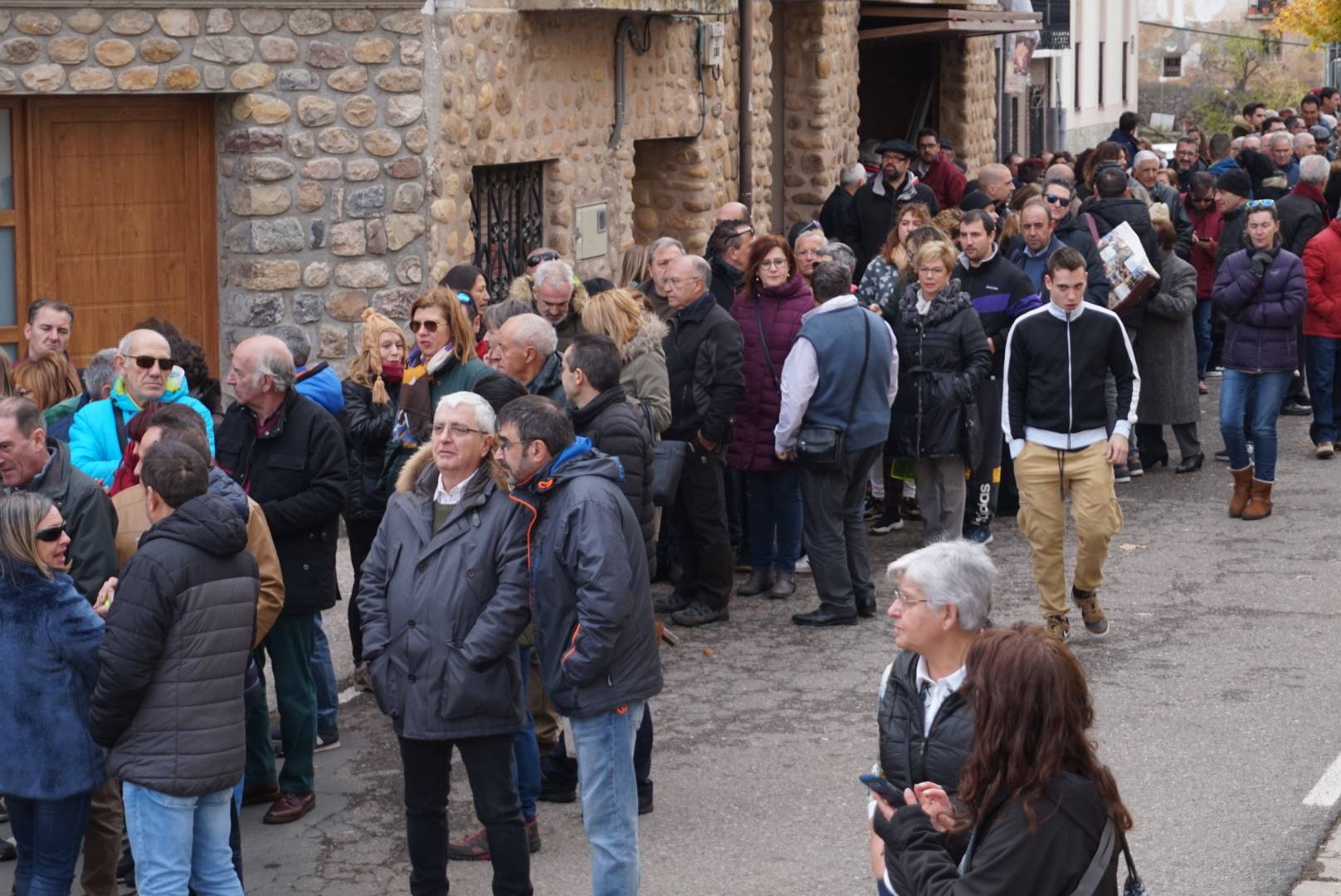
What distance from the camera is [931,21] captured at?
19938 mm

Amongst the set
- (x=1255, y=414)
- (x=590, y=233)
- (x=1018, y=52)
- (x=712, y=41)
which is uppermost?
(x=1018, y=52)

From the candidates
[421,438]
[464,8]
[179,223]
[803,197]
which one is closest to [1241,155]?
[803,197]

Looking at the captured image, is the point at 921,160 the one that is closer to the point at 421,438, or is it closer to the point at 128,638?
the point at 421,438

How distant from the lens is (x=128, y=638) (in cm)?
543

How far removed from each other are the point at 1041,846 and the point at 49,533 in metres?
3.10

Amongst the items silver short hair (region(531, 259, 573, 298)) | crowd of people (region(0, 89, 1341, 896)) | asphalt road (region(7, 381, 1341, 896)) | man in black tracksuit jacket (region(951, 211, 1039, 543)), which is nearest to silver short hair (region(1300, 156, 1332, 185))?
crowd of people (region(0, 89, 1341, 896))

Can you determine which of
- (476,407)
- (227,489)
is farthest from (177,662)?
(476,407)

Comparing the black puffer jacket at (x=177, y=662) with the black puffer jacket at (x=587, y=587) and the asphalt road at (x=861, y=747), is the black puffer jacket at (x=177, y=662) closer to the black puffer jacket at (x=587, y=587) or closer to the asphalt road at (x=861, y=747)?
the black puffer jacket at (x=587, y=587)

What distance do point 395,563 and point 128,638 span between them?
2.94 ft

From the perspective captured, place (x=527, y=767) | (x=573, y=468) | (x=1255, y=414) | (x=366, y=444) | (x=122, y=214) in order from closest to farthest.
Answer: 1. (x=573, y=468)
2. (x=527, y=767)
3. (x=366, y=444)
4. (x=122, y=214)
5. (x=1255, y=414)

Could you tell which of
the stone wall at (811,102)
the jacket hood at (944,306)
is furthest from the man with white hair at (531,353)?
the stone wall at (811,102)

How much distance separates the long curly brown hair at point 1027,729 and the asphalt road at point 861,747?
263cm

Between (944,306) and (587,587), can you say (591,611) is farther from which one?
(944,306)

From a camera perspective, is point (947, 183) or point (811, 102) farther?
point (811, 102)
